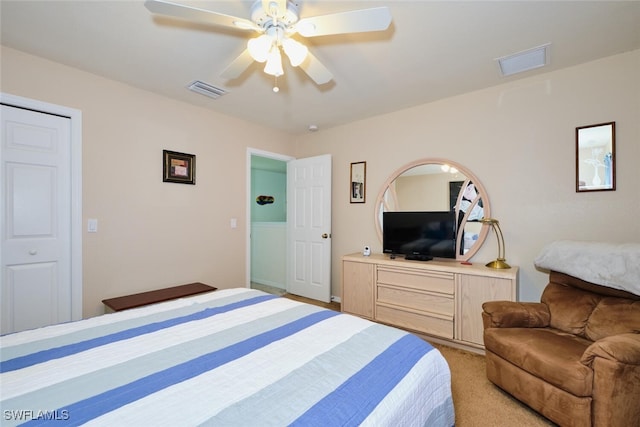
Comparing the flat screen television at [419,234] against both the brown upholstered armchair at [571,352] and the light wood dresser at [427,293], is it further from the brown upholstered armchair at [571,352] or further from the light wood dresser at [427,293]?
the brown upholstered armchair at [571,352]

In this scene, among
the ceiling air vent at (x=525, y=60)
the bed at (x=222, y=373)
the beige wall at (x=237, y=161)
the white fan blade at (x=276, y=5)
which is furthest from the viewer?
the beige wall at (x=237, y=161)

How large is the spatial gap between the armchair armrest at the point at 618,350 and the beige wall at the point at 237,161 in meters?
1.18

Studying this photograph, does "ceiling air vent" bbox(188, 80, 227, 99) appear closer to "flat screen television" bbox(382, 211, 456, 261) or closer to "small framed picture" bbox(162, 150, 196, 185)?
"small framed picture" bbox(162, 150, 196, 185)

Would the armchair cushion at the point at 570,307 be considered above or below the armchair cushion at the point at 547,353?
above

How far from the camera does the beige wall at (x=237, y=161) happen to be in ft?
7.45

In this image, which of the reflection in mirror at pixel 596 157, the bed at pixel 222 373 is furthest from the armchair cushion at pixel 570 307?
the bed at pixel 222 373

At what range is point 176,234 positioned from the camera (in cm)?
308

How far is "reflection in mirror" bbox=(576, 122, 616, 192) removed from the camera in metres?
2.26

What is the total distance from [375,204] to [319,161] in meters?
1.00

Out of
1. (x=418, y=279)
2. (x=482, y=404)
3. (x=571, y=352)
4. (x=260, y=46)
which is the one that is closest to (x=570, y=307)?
(x=571, y=352)

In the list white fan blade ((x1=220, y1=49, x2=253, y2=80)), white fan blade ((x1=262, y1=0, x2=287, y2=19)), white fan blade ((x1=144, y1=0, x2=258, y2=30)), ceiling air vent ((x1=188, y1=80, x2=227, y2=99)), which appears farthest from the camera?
ceiling air vent ((x1=188, y1=80, x2=227, y2=99))

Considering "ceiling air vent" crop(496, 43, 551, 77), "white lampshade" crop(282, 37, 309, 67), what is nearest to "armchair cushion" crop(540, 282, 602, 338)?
"ceiling air vent" crop(496, 43, 551, 77)

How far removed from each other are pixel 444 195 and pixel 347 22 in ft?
7.08

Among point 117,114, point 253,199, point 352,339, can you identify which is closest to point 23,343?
point 352,339
